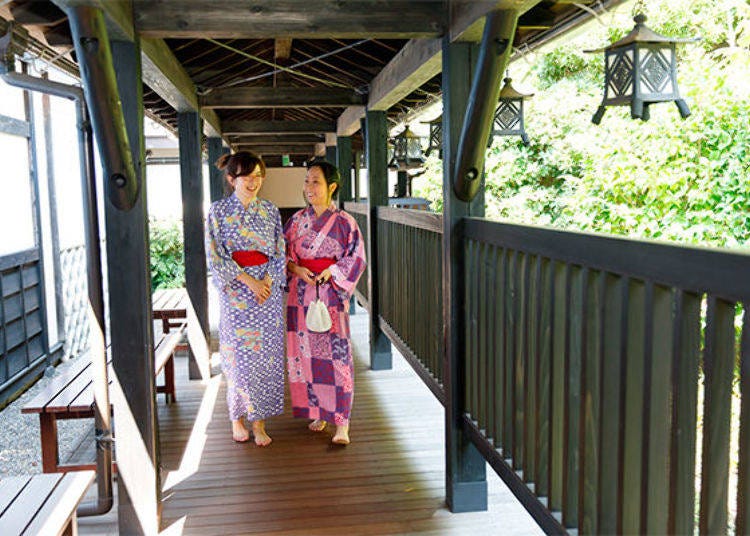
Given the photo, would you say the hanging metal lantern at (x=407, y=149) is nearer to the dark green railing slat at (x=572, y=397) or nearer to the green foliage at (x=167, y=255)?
the dark green railing slat at (x=572, y=397)

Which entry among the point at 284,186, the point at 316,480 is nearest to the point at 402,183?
the point at 284,186

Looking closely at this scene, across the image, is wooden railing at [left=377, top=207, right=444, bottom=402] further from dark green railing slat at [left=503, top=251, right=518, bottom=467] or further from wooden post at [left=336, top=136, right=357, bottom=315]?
wooden post at [left=336, top=136, right=357, bottom=315]

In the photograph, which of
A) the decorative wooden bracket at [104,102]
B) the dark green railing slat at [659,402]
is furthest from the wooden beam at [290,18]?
the dark green railing slat at [659,402]

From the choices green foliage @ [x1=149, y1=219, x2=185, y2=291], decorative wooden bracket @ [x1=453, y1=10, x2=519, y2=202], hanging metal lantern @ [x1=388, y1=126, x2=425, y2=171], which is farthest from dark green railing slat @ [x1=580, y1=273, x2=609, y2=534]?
green foliage @ [x1=149, y1=219, x2=185, y2=291]

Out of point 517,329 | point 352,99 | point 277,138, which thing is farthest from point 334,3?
point 277,138

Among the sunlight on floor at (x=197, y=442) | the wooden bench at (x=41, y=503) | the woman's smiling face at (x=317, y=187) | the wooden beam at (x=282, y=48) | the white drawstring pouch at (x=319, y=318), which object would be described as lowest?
the sunlight on floor at (x=197, y=442)

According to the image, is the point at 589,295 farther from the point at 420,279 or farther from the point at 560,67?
the point at 560,67

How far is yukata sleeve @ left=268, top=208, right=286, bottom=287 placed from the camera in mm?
3871

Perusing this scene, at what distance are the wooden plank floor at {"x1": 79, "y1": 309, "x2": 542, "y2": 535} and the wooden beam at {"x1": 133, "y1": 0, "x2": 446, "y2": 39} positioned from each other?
1988 millimetres

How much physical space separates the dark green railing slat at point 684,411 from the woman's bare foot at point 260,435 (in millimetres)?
2727

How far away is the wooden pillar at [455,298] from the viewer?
2.96m

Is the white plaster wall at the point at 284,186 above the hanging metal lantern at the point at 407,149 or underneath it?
underneath

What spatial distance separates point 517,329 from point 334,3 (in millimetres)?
1570

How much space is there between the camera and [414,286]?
427cm
